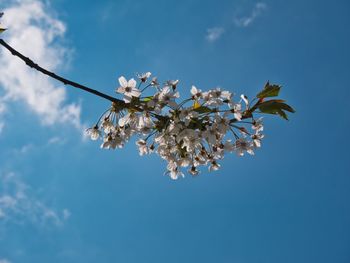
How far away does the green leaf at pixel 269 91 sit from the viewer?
4.13 m

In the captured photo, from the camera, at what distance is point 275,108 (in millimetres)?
4168

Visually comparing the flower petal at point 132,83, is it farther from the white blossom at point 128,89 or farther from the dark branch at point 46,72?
the dark branch at point 46,72

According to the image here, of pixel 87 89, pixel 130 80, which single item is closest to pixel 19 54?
pixel 87 89

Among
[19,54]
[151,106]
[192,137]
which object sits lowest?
[192,137]

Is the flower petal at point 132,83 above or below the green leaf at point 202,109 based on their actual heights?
above

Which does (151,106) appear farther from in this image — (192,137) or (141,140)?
(141,140)

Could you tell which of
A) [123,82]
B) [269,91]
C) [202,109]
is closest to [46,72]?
[123,82]

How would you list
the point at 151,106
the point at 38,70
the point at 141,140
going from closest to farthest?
the point at 38,70 < the point at 151,106 < the point at 141,140

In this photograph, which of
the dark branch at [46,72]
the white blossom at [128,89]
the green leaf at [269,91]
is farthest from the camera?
the green leaf at [269,91]

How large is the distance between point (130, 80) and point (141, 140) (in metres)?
1.10

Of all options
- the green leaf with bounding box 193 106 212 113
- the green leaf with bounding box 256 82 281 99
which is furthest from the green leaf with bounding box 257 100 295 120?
the green leaf with bounding box 193 106 212 113

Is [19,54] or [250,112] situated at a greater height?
[19,54]

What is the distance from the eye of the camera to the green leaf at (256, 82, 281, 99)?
413cm

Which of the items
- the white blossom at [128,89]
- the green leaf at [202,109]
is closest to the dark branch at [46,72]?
the white blossom at [128,89]
